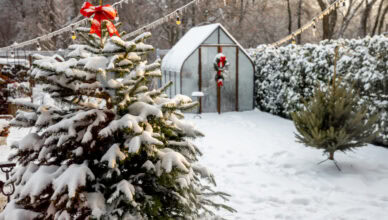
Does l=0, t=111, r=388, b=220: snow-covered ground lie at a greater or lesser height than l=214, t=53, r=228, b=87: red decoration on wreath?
lesser

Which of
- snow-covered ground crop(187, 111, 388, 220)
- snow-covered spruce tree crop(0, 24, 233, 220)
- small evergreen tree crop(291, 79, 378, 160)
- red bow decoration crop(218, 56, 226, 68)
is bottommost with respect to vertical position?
snow-covered ground crop(187, 111, 388, 220)

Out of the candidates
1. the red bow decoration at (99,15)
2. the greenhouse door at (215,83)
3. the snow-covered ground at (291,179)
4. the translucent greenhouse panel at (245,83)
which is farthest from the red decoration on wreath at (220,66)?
the red bow decoration at (99,15)

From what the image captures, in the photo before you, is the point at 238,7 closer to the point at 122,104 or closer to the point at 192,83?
the point at 192,83

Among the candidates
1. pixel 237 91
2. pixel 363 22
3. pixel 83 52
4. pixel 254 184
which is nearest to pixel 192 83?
pixel 237 91

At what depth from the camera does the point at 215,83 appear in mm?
12625

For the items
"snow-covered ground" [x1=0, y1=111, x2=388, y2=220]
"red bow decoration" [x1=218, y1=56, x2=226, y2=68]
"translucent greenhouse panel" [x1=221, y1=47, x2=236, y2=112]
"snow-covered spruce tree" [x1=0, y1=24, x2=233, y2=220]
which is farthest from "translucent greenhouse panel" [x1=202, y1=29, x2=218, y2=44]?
"snow-covered spruce tree" [x1=0, y1=24, x2=233, y2=220]

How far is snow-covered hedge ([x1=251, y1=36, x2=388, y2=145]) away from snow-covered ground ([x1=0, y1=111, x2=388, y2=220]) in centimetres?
114

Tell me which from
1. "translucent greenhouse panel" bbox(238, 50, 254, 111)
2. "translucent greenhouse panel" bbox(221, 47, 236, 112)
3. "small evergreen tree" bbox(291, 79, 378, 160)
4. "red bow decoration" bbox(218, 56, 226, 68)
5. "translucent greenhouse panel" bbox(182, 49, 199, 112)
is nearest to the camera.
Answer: "small evergreen tree" bbox(291, 79, 378, 160)

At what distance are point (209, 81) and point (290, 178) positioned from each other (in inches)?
285

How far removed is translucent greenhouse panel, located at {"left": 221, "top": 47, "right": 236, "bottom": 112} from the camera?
12.6 metres

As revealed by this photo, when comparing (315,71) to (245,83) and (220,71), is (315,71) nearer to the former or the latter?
(220,71)

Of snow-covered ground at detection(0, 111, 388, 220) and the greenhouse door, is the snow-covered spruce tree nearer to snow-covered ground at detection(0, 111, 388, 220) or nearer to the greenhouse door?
snow-covered ground at detection(0, 111, 388, 220)

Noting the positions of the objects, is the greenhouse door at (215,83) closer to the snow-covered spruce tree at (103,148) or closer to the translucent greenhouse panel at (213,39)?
the translucent greenhouse panel at (213,39)

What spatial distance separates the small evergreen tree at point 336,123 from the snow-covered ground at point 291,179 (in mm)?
559
